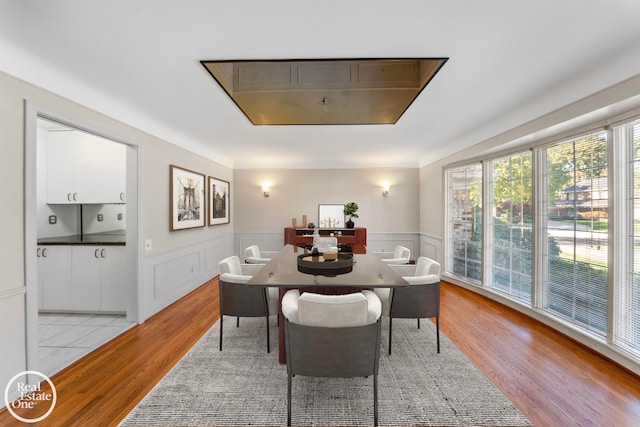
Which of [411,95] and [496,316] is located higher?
[411,95]

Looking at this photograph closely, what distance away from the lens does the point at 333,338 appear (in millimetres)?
1578

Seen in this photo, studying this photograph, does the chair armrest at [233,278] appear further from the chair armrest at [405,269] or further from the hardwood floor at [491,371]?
the chair armrest at [405,269]

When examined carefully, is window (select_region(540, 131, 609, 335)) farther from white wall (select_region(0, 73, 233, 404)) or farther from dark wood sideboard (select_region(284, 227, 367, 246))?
white wall (select_region(0, 73, 233, 404))

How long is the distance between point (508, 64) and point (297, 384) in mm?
2902

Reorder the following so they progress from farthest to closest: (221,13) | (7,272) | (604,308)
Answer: (604,308)
(7,272)
(221,13)

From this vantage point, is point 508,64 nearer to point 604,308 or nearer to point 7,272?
point 604,308

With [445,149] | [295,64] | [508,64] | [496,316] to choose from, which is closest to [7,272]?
[295,64]

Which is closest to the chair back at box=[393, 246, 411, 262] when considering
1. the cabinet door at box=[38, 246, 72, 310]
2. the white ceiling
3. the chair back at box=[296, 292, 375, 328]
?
the white ceiling

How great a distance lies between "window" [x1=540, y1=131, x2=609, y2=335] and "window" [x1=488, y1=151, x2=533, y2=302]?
247 mm

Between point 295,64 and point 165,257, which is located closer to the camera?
point 295,64

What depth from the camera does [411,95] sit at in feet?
8.19

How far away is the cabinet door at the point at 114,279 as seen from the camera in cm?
318

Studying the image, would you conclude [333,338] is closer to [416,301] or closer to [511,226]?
[416,301]

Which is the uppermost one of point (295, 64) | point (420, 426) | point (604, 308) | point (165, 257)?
point (295, 64)
